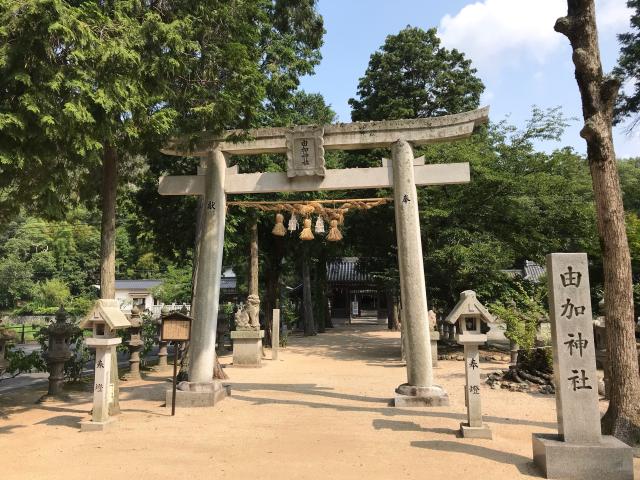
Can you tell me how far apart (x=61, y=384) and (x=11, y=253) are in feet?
109

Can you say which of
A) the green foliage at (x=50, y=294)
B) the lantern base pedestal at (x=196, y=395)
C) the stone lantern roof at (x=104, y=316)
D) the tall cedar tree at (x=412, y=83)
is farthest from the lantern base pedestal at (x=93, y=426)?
the green foliage at (x=50, y=294)

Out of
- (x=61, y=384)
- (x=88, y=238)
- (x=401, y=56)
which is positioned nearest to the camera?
(x=61, y=384)

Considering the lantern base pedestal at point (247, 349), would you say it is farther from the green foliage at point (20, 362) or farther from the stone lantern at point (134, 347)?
the green foliage at point (20, 362)

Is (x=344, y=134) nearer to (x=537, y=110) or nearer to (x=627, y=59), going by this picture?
(x=537, y=110)

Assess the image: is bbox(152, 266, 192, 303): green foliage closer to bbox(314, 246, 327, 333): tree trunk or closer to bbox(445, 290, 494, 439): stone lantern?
bbox(314, 246, 327, 333): tree trunk

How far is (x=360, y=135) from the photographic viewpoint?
884 cm

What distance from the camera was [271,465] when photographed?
202 inches

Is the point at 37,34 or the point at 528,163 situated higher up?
the point at 528,163

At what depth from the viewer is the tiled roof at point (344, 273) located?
3522cm

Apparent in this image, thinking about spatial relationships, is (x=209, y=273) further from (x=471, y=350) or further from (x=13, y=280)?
(x=13, y=280)

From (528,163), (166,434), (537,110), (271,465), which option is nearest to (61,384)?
(166,434)

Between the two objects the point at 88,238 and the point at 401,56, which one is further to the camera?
the point at 88,238

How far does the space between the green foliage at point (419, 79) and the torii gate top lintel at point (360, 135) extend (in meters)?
11.1

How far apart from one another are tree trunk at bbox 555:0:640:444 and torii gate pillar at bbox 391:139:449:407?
9.20ft
